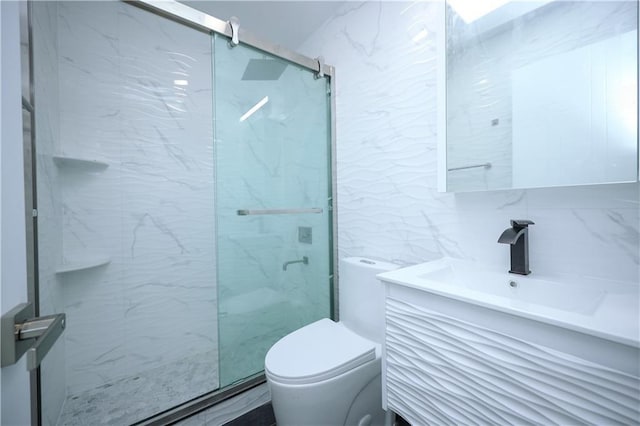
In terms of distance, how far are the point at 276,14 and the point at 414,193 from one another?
4.95 ft

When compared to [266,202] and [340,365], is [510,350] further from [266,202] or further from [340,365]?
[266,202]

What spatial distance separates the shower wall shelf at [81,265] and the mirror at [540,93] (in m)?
1.88

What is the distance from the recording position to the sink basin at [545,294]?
0.56 meters

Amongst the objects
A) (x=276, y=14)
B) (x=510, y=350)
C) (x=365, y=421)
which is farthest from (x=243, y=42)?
(x=365, y=421)

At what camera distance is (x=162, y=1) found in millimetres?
1186

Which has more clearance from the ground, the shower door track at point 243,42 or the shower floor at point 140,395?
the shower door track at point 243,42

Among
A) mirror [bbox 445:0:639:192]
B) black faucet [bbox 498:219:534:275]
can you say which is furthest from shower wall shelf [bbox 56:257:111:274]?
black faucet [bbox 498:219:534:275]

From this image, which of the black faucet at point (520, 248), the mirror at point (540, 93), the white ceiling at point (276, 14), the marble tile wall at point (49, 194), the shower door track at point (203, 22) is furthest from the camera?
the white ceiling at point (276, 14)

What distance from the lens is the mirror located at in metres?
0.78

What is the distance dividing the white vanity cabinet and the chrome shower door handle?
2.89ft

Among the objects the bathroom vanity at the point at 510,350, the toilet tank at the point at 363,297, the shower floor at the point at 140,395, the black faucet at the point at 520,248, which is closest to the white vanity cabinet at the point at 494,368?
the bathroom vanity at the point at 510,350

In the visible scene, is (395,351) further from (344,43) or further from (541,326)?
(344,43)

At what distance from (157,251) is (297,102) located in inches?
53.7

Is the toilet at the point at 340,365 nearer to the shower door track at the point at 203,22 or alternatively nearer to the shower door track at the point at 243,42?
the shower door track at the point at 243,42
